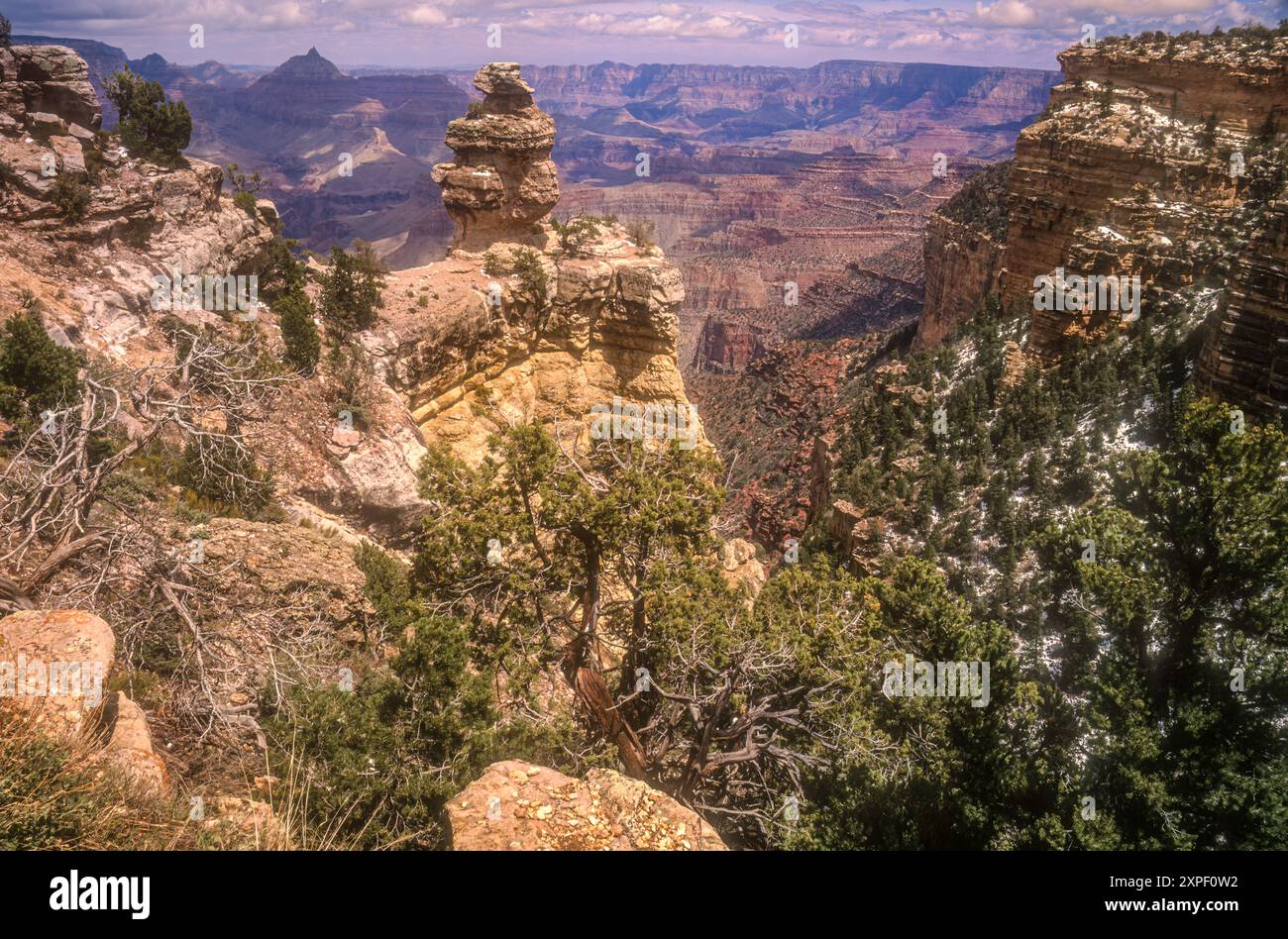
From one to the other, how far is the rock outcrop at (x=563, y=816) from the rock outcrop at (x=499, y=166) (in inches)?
710

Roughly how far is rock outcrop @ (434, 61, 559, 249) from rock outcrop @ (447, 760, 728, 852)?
59.1 ft

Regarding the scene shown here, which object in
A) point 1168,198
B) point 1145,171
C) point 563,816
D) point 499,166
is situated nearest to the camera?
point 563,816

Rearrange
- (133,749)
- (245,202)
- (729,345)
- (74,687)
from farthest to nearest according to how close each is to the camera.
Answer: (729,345) → (245,202) → (133,749) → (74,687)

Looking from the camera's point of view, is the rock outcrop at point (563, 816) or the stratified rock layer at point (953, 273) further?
the stratified rock layer at point (953, 273)

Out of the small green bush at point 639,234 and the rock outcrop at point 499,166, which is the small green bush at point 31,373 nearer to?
the rock outcrop at point 499,166

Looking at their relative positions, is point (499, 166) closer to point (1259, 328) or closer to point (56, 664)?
point (56, 664)

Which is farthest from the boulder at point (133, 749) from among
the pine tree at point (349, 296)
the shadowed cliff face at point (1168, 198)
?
the shadowed cliff face at point (1168, 198)

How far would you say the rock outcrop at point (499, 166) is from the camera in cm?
2106

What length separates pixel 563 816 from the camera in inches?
290

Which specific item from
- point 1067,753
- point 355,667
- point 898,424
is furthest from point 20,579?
point 898,424

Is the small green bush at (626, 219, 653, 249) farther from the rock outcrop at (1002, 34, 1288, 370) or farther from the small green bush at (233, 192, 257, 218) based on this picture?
the rock outcrop at (1002, 34, 1288, 370)

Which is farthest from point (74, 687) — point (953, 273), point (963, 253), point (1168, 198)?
point (953, 273)

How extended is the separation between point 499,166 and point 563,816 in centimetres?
1946
